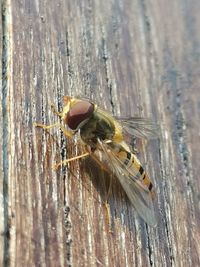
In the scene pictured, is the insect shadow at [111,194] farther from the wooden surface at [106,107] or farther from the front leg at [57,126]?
the front leg at [57,126]

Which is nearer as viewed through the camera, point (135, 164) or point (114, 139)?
point (135, 164)

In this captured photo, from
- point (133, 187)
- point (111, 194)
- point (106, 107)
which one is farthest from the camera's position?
point (106, 107)

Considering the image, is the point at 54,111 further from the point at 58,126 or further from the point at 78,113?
the point at 78,113

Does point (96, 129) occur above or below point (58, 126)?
above

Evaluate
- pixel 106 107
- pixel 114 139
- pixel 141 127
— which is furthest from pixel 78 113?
pixel 141 127

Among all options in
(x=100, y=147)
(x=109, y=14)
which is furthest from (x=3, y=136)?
(x=109, y=14)
